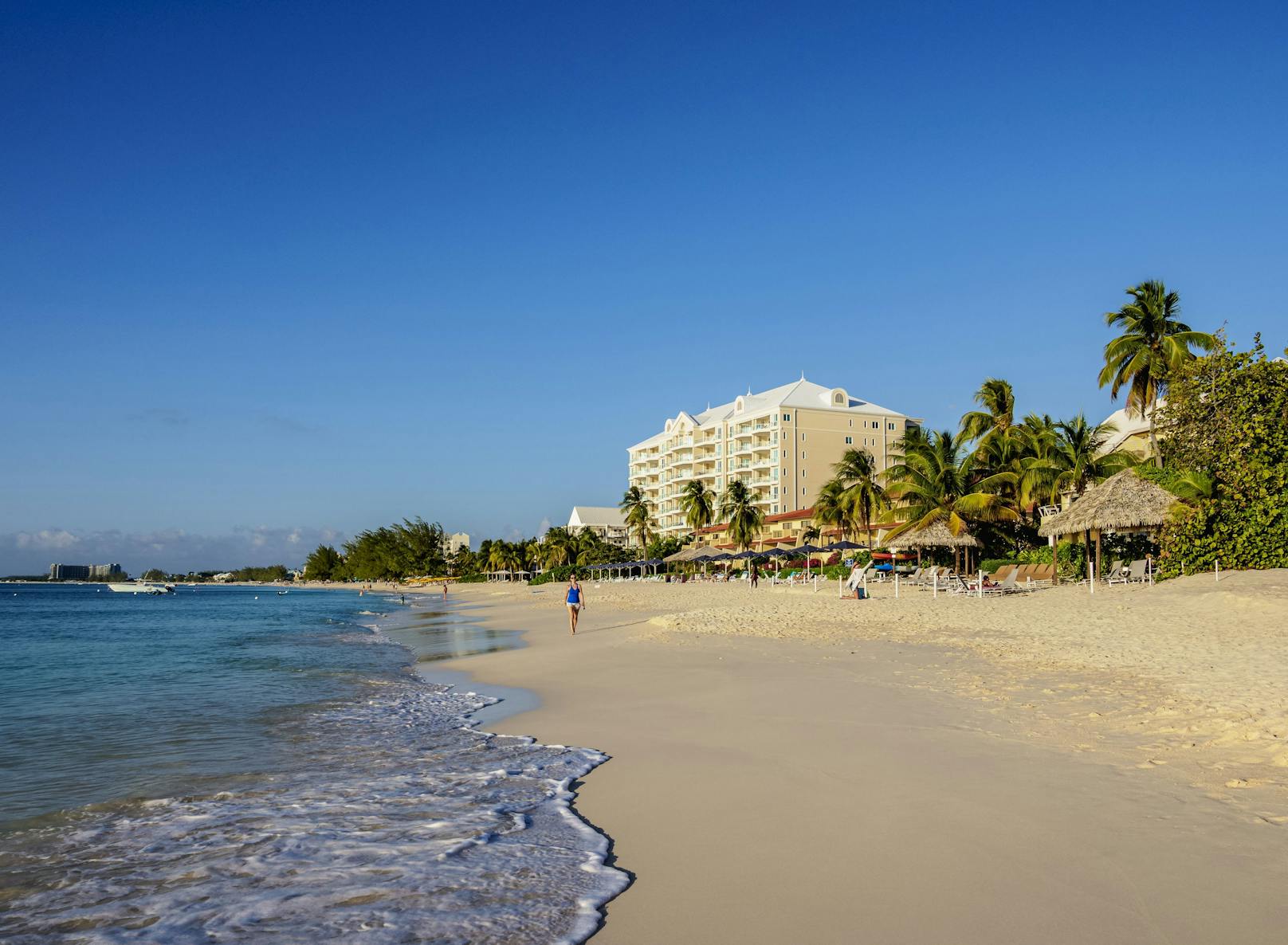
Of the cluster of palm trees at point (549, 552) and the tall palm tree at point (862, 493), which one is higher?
the tall palm tree at point (862, 493)

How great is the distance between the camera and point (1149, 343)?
3138 cm

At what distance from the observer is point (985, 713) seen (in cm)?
816

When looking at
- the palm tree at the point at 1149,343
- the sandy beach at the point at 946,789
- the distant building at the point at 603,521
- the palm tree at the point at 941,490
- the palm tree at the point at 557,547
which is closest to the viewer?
the sandy beach at the point at 946,789

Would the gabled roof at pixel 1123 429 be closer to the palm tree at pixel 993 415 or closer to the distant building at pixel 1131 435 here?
the distant building at pixel 1131 435

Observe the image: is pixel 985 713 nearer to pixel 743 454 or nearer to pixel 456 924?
pixel 456 924

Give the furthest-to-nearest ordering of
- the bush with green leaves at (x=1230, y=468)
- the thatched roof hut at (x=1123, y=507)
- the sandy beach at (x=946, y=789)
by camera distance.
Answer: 1. the thatched roof hut at (x=1123, y=507)
2. the bush with green leaves at (x=1230, y=468)
3. the sandy beach at (x=946, y=789)

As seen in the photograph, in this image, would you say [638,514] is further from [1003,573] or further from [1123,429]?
[1003,573]

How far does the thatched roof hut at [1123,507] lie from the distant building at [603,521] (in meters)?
97.7

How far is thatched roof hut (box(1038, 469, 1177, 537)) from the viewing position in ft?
77.4

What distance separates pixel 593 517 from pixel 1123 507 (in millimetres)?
107513

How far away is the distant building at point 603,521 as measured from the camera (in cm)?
12331

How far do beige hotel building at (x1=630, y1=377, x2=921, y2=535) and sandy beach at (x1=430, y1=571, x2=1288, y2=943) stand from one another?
62.5 m

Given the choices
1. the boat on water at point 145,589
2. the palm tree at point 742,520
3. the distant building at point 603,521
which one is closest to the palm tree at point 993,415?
the palm tree at point 742,520

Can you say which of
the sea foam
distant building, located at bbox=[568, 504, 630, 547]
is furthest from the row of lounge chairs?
distant building, located at bbox=[568, 504, 630, 547]
